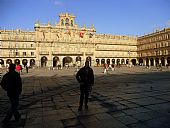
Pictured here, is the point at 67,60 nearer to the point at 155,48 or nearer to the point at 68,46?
the point at 68,46

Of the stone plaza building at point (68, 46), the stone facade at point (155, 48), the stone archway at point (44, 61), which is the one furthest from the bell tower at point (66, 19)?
the stone facade at point (155, 48)

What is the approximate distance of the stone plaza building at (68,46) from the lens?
63.0 metres

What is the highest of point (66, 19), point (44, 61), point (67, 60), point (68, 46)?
point (66, 19)

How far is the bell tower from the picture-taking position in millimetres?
68562

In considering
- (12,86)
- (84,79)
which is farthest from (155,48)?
(12,86)

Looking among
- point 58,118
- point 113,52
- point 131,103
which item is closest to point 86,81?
point 58,118

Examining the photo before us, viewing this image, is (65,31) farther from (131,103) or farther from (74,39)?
(131,103)

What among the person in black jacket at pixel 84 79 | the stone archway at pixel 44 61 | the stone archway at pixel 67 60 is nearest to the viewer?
the person in black jacket at pixel 84 79

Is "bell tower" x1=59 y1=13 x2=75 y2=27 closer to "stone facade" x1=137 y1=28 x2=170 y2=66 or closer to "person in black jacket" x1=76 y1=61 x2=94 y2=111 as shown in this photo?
"stone facade" x1=137 y1=28 x2=170 y2=66

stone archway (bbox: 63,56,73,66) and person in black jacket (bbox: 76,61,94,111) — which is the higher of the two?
stone archway (bbox: 63,56,73,66)

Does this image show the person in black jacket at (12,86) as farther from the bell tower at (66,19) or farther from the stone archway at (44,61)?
the bell tower at (66,19)

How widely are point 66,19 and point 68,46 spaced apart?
10710 mm

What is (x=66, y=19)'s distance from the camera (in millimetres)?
69562

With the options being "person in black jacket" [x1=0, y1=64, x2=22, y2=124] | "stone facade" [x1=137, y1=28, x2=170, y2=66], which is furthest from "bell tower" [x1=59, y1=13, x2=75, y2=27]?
"person in black jacket" [x1=0, y1=64, x2=22, y2=124]
